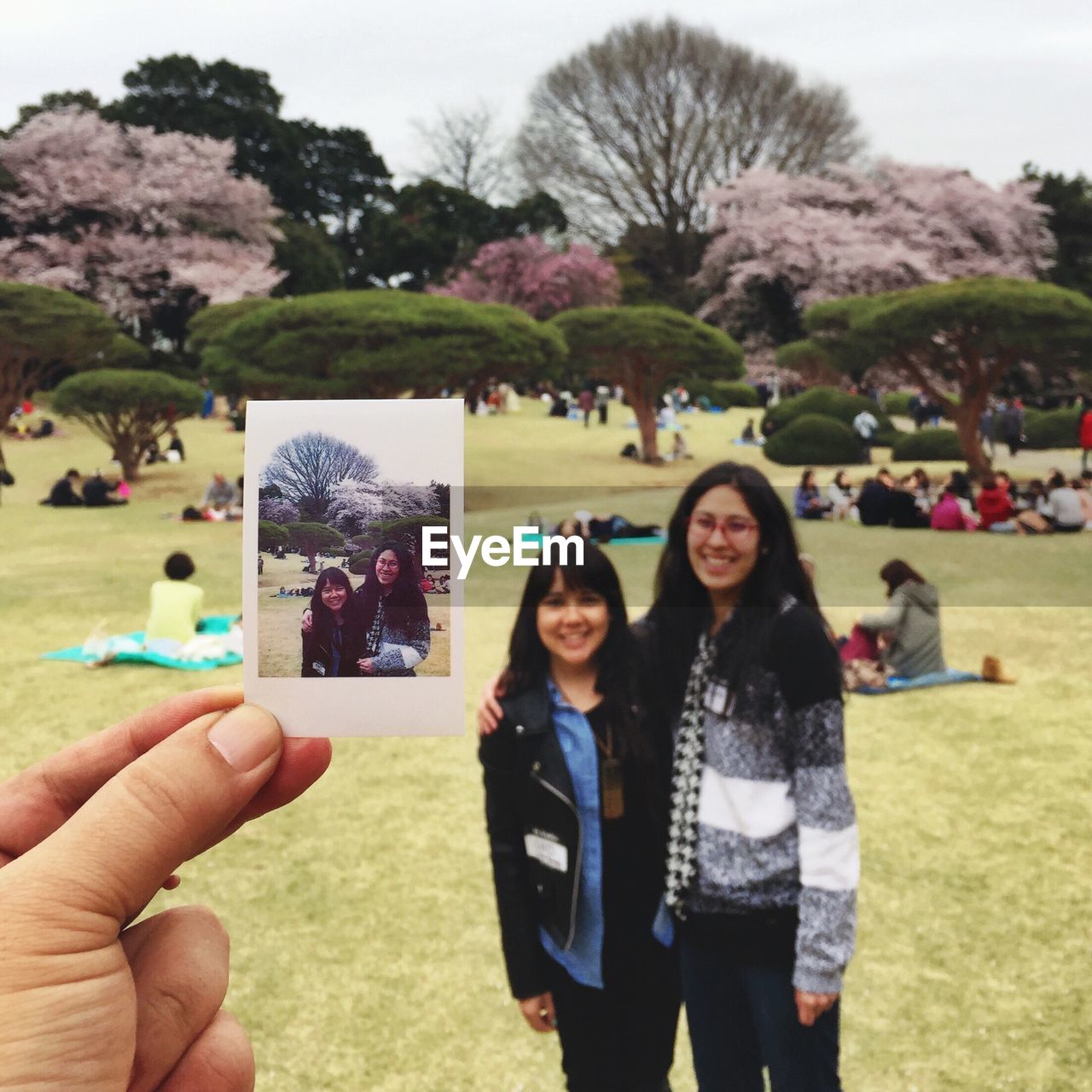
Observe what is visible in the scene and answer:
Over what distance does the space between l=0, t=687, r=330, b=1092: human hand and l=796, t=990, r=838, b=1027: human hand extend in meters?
1.33

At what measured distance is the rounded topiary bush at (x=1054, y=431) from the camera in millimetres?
20656

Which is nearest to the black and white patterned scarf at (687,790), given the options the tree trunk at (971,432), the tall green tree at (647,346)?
the tree trunk at (971,432)

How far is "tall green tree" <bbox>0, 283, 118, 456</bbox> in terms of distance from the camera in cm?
1606

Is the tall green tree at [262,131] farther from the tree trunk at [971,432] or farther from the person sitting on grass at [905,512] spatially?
the person sitting on grass at [905,512]

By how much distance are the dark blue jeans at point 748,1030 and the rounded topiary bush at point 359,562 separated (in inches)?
59.7

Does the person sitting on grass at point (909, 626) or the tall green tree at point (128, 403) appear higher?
the tall green tree at point (128, 403)

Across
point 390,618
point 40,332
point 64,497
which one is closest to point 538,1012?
point 390,618

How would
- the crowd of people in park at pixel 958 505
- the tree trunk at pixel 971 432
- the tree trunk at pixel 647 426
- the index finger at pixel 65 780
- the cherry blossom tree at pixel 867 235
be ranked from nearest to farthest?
the index finger at pixel 65 780 < the crowd of people in park at pixel 958 505 < the tree trunk at pixel 971 432 < the tree trunk at pixel 647 426 < the cherry blossom tree at pixel 867 235

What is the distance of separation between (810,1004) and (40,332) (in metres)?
17.1

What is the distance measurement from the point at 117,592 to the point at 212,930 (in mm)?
8716

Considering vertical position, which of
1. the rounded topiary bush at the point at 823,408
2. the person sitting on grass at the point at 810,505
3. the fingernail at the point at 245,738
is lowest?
the person sitting on grass at the point at 810,505

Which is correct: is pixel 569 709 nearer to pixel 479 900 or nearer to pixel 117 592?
pixel 479 900

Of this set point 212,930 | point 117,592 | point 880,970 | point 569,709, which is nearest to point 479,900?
point 880,970

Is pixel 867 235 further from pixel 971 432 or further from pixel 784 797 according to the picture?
pixel 784 797
